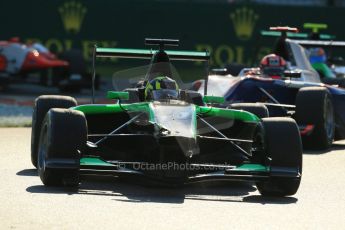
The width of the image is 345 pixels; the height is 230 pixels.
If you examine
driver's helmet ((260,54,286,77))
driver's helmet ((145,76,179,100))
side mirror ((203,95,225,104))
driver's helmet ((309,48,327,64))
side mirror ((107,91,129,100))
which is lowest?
driver's helmet ((309,48,327,64))

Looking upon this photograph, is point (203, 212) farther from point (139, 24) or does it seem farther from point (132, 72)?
point (139, 24)

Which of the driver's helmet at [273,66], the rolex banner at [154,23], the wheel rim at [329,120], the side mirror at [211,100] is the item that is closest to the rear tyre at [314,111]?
the wheel rim at [329,120]

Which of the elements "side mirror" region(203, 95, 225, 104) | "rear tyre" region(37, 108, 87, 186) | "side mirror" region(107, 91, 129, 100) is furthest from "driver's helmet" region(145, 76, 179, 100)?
"rear tyre" region(37, 108, 87, 186)

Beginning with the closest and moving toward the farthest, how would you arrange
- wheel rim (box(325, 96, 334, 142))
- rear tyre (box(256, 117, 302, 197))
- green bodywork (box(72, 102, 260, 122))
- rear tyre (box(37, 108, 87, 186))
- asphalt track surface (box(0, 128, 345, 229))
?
asphalt track surface (box(0, 128, 345, 229))
rear tyre (box(37, 108, 87, 186))
rear tyre (box(256, 117, 302, 197))
green bodywork (box(72, 102, 260, 122))
wheel rim (box(325, 96, 334, 142))

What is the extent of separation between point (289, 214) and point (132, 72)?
360 centimetres

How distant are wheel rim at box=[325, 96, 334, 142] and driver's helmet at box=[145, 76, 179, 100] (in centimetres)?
450

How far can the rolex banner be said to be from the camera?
26.5 metres

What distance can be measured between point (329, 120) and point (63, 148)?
6539 mm

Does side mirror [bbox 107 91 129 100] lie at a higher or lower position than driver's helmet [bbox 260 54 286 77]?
higher

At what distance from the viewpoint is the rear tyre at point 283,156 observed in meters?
10.1

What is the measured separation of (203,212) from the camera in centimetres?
907

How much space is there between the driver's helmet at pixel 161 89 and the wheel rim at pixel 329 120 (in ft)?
14.8

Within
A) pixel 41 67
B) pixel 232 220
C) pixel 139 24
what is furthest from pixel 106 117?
pixel 139 24

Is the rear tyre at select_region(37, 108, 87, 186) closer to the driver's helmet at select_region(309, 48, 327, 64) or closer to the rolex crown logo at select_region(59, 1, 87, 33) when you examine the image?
the driver's helmet at select_region(309, 48, 327, 64)
